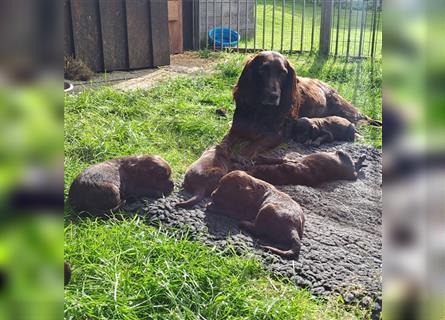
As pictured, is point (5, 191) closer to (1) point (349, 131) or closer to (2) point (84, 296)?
(2) point (84, 296)

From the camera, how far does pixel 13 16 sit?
1.59 feet

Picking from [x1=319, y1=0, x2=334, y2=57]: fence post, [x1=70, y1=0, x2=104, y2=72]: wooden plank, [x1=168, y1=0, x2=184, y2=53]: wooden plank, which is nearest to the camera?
[x1=70, y1=0, x2=104, y2=72]: wooden plank

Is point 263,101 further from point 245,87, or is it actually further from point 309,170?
point 309,170

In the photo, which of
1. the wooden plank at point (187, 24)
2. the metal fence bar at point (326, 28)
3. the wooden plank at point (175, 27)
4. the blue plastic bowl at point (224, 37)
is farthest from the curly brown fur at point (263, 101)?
the wooden plank at point (187, 24)

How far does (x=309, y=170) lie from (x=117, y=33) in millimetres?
6114

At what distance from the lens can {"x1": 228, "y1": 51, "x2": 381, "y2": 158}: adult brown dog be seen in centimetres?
391

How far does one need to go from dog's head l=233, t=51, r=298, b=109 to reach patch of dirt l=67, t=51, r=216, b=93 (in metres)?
3.23

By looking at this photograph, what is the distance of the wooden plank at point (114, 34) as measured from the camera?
8727mm

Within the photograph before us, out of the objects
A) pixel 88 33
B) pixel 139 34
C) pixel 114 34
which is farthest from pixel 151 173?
pixel 139 34

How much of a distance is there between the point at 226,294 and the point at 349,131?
93.2 inches

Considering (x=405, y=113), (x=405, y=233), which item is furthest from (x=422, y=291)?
(x=405, y=113)

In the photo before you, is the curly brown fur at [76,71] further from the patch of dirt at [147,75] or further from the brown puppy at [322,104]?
the brown puppy at [322,104]

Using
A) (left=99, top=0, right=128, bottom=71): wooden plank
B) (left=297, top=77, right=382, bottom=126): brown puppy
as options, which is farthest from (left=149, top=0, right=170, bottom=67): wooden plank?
(left=297, top=77, right=382, bottom=126): brown puppy

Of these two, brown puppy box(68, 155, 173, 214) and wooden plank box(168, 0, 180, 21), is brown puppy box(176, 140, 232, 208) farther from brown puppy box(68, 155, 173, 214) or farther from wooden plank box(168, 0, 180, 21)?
wooden plank box(168, 0, 180, 21)
